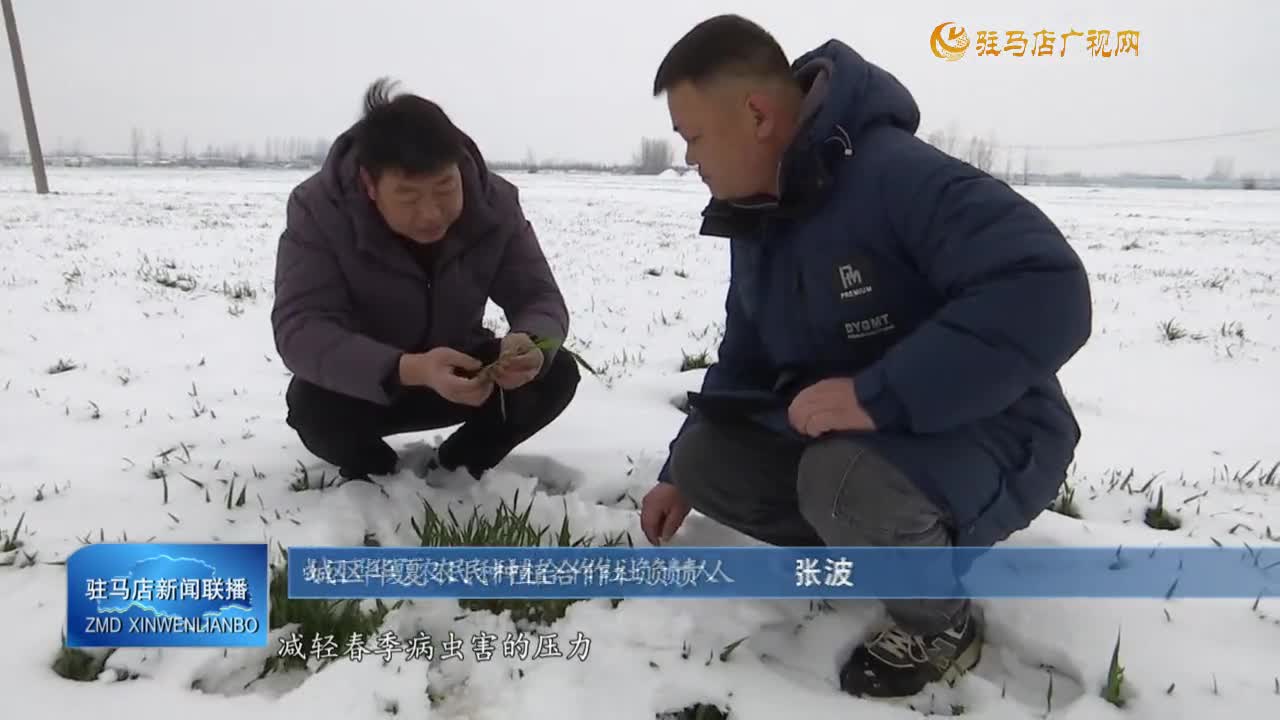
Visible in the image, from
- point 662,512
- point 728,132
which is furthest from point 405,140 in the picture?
point 662,512

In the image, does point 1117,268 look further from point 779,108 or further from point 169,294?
point 169,294

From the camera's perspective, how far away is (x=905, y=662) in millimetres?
1674

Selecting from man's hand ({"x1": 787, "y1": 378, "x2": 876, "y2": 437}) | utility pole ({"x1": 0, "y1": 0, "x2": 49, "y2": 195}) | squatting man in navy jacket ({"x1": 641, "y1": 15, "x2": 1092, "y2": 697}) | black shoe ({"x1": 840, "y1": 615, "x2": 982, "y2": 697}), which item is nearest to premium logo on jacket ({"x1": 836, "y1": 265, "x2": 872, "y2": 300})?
squatting man in navy jacket ({"x1": 641, "y1": 15, "x2": 1092, "y2": 697})

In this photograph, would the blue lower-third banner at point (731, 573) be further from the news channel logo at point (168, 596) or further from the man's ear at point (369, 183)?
the man's ear at point (369, 183)

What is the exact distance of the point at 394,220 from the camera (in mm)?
2227

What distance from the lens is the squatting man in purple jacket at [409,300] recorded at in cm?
214

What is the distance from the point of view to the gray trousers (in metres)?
1.63

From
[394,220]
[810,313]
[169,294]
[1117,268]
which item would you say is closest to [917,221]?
[810,313]

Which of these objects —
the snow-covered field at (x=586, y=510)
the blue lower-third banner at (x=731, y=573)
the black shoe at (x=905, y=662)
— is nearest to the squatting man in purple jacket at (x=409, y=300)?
the snow-covered field at (x=586, y=510)

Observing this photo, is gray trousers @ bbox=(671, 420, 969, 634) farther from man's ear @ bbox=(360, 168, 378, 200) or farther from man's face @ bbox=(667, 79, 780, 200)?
man's ear @ bbox=(360, 168, 378, 200)

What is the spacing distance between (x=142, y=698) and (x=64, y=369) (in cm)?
320

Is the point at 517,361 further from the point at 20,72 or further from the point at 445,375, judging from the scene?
the point at 20,72

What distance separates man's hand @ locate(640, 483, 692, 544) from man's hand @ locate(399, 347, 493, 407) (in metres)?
0.59

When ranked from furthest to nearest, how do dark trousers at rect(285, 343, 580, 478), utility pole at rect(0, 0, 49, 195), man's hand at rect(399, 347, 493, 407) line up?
utility pole at rect(0, 0, 49, 195) → dark trousers at rect(285, 343, 580, 478) → man's hand at rect(399, 347, 493, 407)
